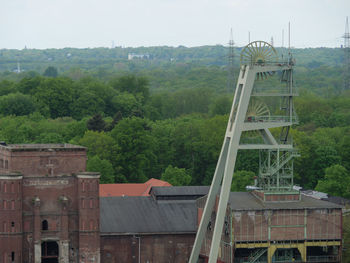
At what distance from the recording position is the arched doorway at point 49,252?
215 ft

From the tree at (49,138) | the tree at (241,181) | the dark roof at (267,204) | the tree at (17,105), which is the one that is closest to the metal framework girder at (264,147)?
the dark roof at (267,204)

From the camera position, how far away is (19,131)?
12044 centimetres

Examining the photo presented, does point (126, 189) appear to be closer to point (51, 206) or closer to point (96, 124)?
point (51, 206)

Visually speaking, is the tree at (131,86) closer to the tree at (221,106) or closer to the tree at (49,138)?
the tree at (221,106)

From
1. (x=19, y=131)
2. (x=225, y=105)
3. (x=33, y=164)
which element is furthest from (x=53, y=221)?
(x=225, y=105)

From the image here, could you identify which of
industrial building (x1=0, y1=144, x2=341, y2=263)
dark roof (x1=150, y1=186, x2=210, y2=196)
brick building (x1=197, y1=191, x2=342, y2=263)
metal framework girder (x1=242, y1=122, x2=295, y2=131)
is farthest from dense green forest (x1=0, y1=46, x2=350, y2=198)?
metal framework girder (x1=242, y1=122, x2=295, y2=131)

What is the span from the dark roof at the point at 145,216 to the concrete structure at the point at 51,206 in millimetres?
2564

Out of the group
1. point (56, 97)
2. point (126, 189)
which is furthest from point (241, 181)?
point (56, 97)

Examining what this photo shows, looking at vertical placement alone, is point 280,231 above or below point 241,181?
above

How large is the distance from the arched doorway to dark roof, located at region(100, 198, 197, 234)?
12.4 ft

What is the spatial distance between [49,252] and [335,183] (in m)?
37.8

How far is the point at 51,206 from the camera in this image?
65625 mm

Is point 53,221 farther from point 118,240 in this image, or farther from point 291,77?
point 291,77

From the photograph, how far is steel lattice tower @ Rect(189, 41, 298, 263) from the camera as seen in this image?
191ft
